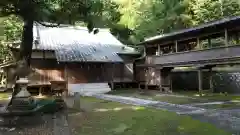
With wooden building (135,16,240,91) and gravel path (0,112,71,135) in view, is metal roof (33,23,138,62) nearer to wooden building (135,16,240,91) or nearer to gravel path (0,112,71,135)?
Answer: wooden building (135,16,240,91)

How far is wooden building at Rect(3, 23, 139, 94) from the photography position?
79.6ft

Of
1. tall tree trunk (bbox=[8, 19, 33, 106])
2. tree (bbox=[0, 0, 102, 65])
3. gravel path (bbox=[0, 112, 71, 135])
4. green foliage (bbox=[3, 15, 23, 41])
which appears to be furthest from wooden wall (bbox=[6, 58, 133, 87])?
gravel path (bbox=[0, 112, 71, 135])

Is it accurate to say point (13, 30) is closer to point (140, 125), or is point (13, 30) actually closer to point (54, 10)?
point (54, 10)

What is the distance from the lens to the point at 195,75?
25875mm

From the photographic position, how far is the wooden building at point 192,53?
17719mm

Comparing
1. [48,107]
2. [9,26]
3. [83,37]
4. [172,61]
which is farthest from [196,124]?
[9,26]

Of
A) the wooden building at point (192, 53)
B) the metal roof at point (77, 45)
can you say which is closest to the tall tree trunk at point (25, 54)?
the metal roof at point (77, 45)

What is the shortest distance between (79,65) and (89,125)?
16.8m

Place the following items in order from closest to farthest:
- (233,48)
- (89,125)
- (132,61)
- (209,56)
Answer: (89,125), (233,48), (209,56), (132,61)

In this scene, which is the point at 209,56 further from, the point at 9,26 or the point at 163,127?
the point at 9,26

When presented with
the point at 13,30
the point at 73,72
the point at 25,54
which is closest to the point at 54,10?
the point at 25,54

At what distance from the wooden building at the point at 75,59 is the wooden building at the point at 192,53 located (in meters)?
2.32

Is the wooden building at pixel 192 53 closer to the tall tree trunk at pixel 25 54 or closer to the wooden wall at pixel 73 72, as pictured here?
the wooden wall at pixel 73 72

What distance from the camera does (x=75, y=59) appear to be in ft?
79.5
